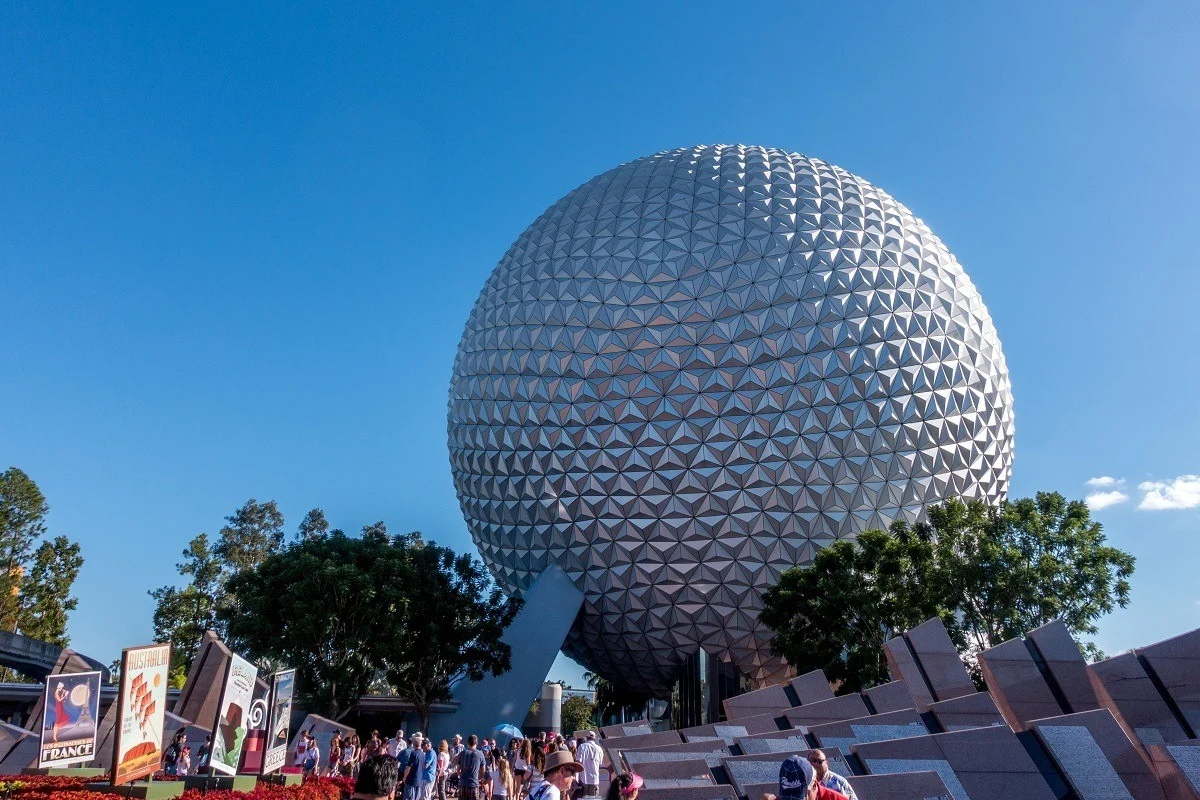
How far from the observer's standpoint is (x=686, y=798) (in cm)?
822

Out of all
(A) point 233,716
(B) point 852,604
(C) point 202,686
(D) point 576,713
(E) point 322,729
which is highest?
(D) point 576,713

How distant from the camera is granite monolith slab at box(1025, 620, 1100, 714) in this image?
10516 millimetres

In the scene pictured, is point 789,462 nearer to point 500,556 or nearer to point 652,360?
point 652,360

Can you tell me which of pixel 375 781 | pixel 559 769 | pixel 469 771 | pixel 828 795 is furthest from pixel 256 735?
pixel 828 795

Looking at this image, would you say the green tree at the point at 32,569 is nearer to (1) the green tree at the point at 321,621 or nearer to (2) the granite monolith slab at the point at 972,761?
(1) the green tree at the point at 321,621

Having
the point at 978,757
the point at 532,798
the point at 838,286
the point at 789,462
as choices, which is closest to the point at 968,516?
the point at 789,462

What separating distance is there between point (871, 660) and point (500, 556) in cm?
1270

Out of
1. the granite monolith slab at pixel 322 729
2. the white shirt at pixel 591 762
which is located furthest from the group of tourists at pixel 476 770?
the granite monolith slab at pixel 322 729

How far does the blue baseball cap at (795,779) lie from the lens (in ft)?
15.2

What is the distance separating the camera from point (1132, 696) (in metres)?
9.86

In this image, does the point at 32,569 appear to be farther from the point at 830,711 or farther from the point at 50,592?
the point at 830,711

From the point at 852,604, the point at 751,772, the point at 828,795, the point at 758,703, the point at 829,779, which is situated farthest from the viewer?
the point at 852,604

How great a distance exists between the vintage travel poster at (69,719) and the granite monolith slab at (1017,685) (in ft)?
32.3

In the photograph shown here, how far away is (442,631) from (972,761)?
18.2 metres
